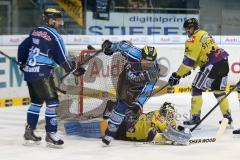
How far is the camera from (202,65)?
752cm

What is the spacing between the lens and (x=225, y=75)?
24.9 ft

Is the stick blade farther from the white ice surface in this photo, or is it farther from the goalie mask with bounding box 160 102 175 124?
the goalie mask with bounding box 160 102 175 124

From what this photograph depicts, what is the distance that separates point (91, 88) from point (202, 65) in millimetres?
1284

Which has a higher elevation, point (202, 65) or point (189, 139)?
point (202, 65)

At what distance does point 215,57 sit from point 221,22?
6.42 meters

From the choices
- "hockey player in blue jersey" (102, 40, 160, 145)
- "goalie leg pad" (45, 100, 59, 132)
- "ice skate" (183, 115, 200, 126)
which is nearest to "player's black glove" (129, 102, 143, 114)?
"hockey player in blue jersey" (102, 40, 160, 145)

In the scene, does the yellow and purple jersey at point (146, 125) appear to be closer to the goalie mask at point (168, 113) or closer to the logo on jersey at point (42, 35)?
the goalie mask at point (168, 113)

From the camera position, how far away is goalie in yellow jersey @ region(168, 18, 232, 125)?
23.6ft

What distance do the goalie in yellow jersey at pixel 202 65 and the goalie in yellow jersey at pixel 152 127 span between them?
0.58 meters

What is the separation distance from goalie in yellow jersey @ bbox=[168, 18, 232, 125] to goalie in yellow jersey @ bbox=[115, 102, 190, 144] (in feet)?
1.89

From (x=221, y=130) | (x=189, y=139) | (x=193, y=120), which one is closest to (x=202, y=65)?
(x=193, y=120)

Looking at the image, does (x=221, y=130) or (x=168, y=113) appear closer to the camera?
(x=168, y=113)

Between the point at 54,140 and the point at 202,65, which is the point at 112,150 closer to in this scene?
the point at 54,140

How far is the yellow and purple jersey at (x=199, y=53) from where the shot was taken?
7195 millimetres
